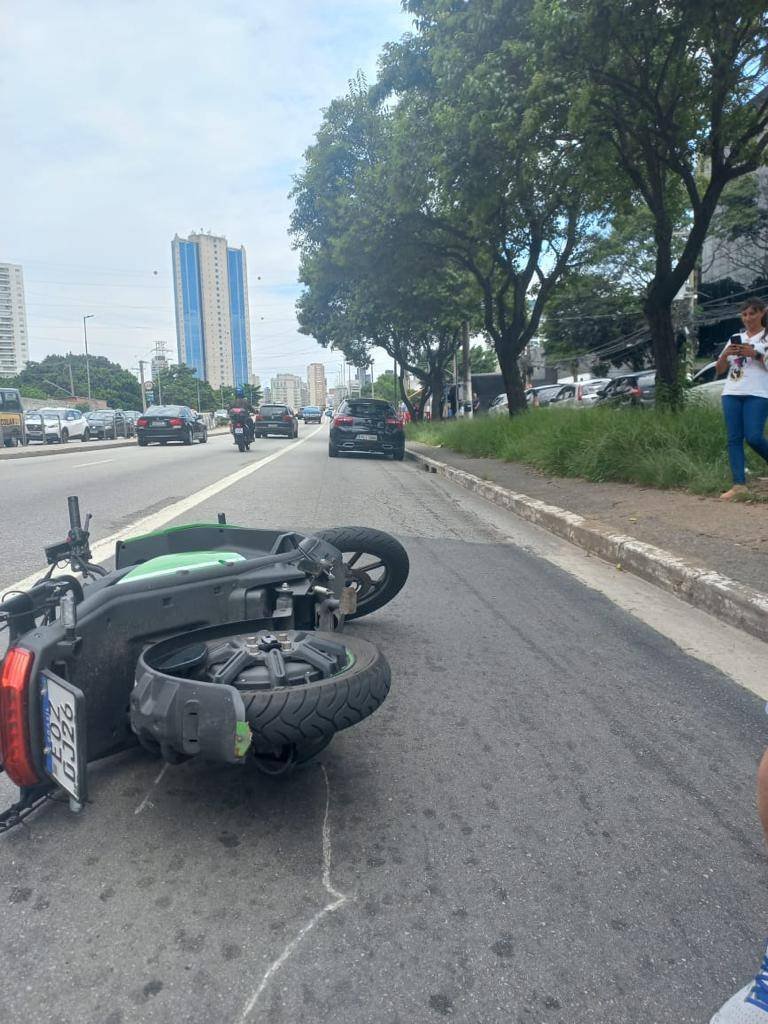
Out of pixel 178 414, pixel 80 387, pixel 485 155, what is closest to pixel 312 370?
pixel 80 387

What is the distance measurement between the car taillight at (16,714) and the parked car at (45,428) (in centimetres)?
2926

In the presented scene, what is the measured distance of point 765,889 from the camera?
6.27ft

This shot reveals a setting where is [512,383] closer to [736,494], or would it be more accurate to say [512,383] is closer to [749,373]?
[736,494]

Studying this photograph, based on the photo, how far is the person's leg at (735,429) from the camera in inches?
267

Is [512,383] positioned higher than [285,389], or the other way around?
[285,389]

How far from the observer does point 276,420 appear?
31.5 metres

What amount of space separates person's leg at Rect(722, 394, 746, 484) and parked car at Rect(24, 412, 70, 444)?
89.0 ft

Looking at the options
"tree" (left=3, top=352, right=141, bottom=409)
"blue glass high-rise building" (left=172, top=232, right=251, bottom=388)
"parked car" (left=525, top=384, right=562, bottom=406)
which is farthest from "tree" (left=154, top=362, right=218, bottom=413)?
"parked car" (left=525, top=384, right=562, bottom=406)

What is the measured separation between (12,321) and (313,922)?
289ft

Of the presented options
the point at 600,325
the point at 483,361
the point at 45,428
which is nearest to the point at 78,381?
the point at 483,361

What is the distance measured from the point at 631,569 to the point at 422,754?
355 centimetres

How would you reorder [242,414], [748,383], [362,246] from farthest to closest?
[242,414] → [362,246] → [748,383]

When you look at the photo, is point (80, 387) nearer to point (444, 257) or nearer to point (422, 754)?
point (444, 257)

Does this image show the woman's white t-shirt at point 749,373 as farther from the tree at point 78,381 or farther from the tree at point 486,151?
the tree at point 78,381
